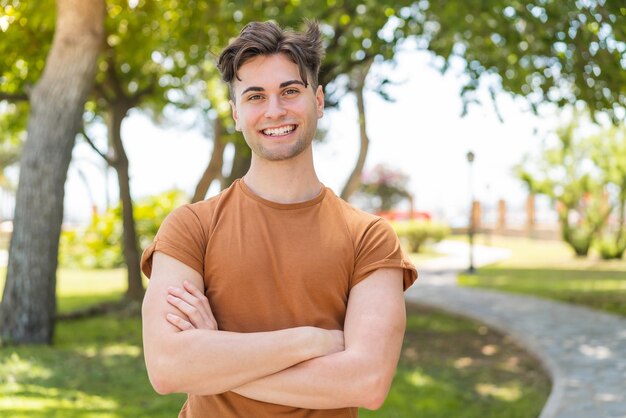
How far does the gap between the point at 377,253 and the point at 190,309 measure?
2.00ft

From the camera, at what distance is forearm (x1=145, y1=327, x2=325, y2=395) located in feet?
7.57

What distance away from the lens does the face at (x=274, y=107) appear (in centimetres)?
249

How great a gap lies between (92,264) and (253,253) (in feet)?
80.0

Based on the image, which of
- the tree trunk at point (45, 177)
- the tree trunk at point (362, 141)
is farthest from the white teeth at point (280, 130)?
the tree trunk at point (362, 141)

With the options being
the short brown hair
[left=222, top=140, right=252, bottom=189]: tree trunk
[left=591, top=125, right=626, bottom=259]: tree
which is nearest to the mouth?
the short brown hair

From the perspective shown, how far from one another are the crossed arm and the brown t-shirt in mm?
54

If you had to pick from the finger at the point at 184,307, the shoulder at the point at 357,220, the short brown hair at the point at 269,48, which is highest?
the short brown hair at the point at 269,48

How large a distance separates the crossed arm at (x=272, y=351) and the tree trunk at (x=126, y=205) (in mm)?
12663

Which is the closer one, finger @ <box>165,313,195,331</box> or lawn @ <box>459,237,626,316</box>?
finger @ <box>165,313,195,331</box>

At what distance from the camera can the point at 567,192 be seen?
28547 mm

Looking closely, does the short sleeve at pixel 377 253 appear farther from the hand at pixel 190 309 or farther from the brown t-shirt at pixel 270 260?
the hand at pixel 190 309

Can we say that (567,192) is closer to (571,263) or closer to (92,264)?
(571,263)

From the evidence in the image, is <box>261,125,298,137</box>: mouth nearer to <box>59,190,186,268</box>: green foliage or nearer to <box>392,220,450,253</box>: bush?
<box>59,190,186,268</box>: green foliage

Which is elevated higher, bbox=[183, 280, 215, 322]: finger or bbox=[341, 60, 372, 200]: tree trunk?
bbox=[341, 60, 372, 200]: tree trunk
